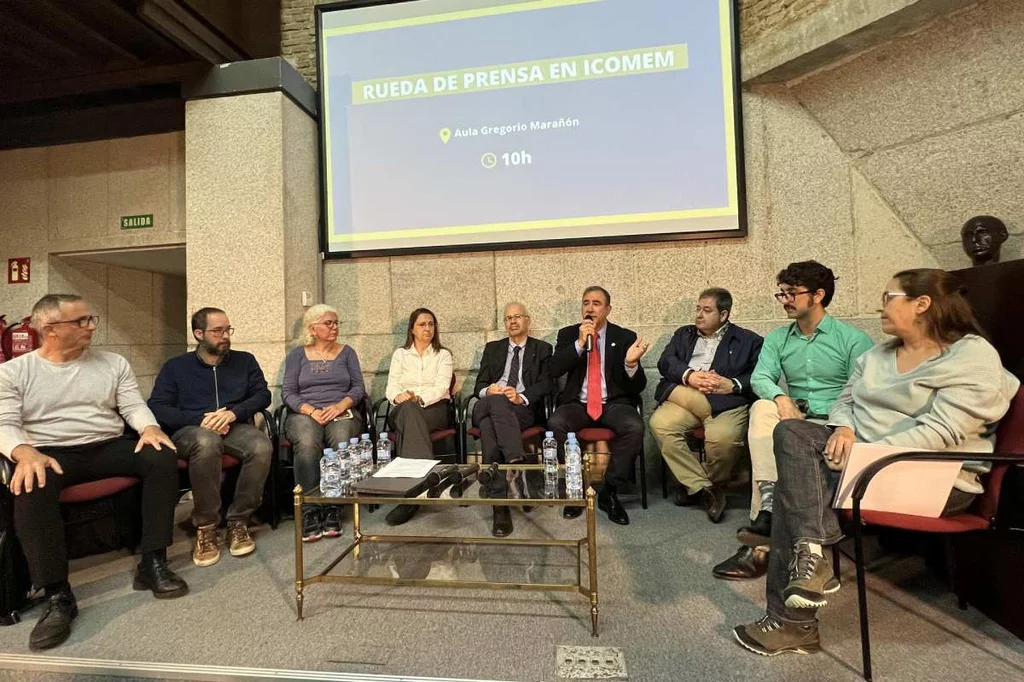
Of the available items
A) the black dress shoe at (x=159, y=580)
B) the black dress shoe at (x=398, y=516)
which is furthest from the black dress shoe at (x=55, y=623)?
the black dress shoe at (x=398, y=516)

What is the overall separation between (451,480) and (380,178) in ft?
8.38

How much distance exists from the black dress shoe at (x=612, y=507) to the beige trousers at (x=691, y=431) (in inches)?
15.3

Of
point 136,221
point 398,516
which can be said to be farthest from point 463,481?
point 136,221

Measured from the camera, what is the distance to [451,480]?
1.93 m

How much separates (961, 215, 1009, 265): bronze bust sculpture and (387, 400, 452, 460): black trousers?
300cm

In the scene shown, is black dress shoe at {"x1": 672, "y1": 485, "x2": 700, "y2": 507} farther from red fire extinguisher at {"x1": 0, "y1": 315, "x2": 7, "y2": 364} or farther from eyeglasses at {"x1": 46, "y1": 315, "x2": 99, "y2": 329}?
red fire extinguisher at {"x1": 0, "y1": 315, "x2": 7, "y2": 364}

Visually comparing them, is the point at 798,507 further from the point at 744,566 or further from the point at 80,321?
the point at 80,321

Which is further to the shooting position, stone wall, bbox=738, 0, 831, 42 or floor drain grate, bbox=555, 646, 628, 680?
stone wall, bbox=738, 0, 831, 42

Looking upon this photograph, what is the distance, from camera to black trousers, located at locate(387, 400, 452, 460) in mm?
2668

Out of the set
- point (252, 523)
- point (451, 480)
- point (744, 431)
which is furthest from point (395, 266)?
point (744, 431)

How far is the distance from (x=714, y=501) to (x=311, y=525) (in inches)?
83.0

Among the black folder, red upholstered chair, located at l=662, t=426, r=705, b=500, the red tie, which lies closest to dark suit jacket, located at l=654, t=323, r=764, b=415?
red upholstered chair, located at l=662, t=426, r=705, b=500

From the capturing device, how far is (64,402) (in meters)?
2.03

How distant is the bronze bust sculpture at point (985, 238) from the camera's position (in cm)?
240
